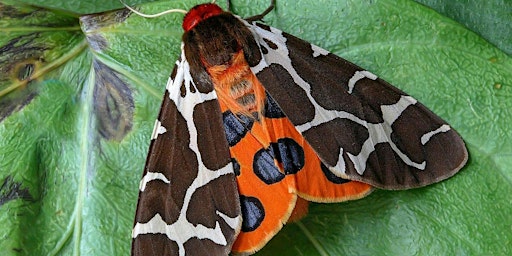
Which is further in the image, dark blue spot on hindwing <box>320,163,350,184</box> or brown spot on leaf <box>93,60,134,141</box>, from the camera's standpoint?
brown spot on leaf <box>93,60,134,141</box>

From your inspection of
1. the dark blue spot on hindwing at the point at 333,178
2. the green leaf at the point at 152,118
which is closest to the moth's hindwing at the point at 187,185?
the green leaf at the point at 152,118

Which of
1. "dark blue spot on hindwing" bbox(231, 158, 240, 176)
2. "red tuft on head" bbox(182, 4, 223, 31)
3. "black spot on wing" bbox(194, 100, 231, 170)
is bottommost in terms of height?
"dark blue spot on hindwing" bbox(231, 158, 240, 176)

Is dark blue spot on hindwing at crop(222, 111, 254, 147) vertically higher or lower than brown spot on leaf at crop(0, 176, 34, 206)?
higher

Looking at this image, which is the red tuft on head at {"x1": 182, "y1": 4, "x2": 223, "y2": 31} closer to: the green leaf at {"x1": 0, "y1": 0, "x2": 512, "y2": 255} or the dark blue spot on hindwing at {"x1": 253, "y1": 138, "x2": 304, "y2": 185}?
the green leaf at {"x1": 0, "y1": 0, "x2": 512, "y2": 255}

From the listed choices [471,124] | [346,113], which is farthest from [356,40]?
[471,124]

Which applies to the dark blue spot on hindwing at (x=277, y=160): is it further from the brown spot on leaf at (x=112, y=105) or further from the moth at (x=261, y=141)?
the brown spot on leaf at (x=112, y=105)

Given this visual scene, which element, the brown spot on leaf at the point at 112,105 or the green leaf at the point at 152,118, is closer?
the green leaf at the point at 152,118

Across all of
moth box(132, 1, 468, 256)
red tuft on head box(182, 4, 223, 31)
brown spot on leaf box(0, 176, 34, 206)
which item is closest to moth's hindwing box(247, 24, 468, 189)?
moth box(132, 1, 468, 256)
